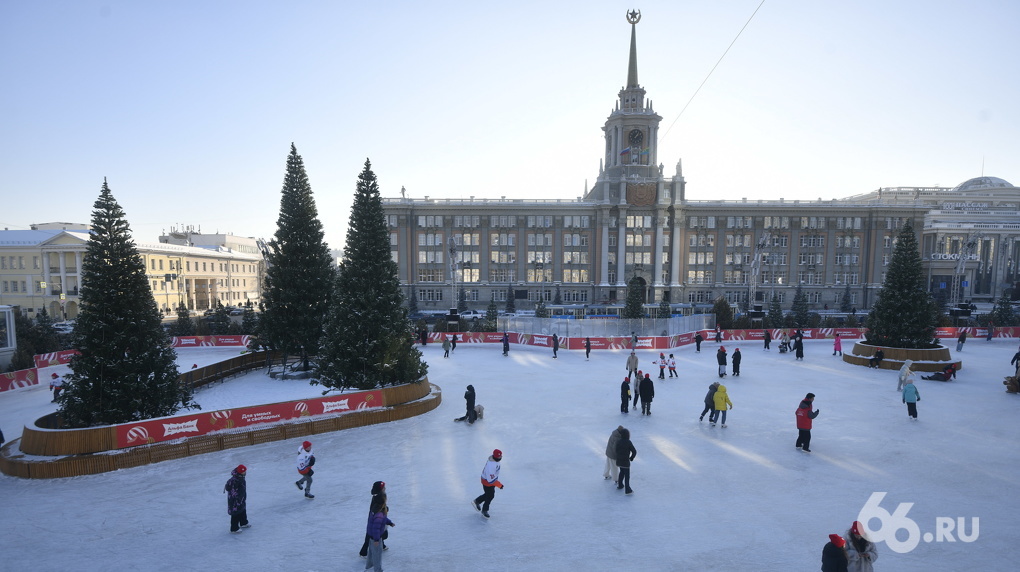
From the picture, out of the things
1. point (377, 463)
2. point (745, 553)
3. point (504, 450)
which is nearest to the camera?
point (745, 553)

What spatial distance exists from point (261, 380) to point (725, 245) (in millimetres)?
69055

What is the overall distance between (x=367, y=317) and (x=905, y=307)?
Result: 28.3 metres

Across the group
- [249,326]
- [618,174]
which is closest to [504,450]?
[249,326]

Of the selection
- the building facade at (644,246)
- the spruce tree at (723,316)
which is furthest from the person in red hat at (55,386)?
the building facade at (644,246)

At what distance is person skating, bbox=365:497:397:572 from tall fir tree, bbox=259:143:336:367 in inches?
766

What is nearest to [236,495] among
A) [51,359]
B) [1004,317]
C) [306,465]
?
[306,465]

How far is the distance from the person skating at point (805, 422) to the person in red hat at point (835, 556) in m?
7.81

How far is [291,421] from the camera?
15750mm

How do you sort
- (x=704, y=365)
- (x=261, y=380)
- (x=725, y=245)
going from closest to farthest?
(x=261, y=380)
(x=704, y=365)
(x=725, y=245)

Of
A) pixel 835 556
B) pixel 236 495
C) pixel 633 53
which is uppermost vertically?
pixel 633 53

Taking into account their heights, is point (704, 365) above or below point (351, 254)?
below

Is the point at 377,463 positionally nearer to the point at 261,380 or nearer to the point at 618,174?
the point at 261,380

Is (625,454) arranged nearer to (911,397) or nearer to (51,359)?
(911,397)

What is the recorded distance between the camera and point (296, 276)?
1018 inches
